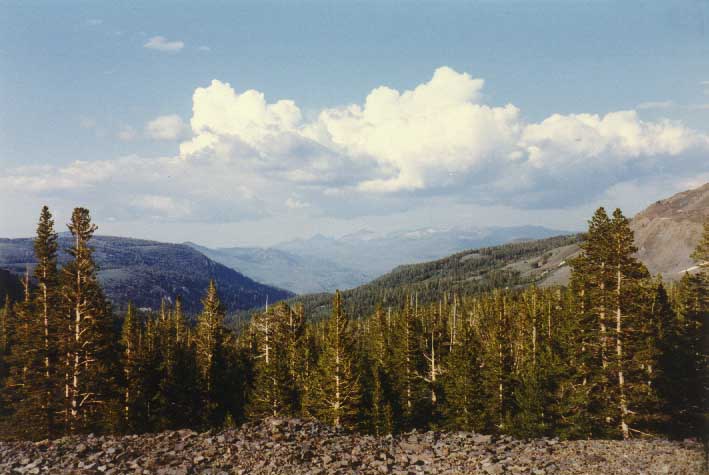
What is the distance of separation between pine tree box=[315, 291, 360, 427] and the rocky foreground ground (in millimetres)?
15642

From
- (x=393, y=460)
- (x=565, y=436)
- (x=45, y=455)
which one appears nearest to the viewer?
(x=45, y=455)

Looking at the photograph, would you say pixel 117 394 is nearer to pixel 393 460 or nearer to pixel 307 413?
pixel 307 413

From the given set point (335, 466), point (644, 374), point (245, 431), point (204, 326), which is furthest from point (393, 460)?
point (204, 326)

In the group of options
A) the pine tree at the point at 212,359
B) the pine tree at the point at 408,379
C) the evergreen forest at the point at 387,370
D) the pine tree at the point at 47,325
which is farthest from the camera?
the pine tree at the point at 408,379

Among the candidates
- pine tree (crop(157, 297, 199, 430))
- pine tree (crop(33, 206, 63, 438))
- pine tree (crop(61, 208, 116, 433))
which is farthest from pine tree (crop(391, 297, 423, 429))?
pine tree (crop(33, 206, 63, 438))

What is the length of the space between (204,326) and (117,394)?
1116 centimetres

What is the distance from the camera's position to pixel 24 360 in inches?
1266

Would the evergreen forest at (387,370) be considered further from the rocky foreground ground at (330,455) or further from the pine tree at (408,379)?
the rocky foreground ground at (330,455)

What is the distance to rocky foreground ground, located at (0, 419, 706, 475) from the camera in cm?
1764

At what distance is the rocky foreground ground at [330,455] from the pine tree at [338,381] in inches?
616

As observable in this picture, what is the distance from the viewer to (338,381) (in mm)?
38812

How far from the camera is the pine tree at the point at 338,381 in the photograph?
126 feet

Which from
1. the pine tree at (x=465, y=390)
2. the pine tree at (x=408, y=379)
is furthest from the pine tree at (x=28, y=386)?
the pine tree at (x=465, y=390)

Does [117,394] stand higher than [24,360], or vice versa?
[24,360]
